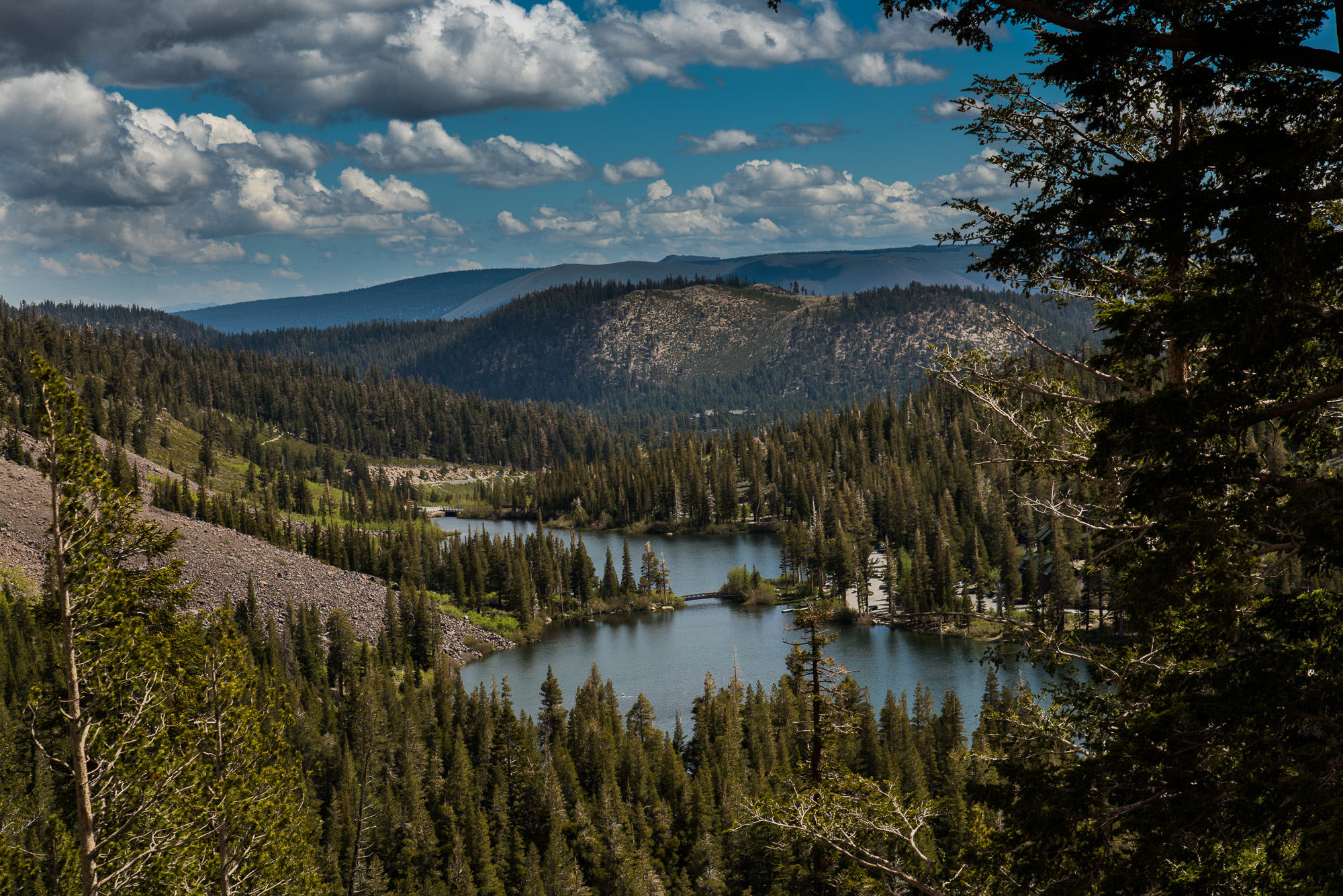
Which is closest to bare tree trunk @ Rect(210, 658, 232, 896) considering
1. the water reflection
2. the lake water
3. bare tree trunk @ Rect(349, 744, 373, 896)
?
bare tree trunk @ Rect(349, 744, 373, 896)

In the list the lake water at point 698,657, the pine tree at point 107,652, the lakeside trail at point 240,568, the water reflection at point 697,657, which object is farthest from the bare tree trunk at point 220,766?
the lakeside trail at point 240,568

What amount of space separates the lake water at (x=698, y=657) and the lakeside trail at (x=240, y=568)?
10009 mm

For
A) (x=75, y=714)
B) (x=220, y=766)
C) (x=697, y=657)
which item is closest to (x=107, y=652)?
(x=75, y=714)

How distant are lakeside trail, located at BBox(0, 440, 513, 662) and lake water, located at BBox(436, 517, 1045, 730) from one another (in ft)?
32.8

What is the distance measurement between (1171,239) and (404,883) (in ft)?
167

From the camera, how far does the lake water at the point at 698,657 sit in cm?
8556

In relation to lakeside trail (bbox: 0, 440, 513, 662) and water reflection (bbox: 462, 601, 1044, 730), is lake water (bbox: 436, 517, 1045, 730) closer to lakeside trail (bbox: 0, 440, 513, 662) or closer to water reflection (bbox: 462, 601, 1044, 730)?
water reflection (bbox: 462, 601, 1044, 730)

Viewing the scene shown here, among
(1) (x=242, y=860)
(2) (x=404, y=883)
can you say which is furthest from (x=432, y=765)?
(1) (x=242, y=860)

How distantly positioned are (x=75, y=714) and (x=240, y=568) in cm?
11257

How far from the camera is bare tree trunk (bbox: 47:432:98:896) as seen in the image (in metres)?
14.0

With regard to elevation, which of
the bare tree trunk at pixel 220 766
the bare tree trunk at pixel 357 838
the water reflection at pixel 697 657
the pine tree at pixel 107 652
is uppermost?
the pine tree at pixel 107 652

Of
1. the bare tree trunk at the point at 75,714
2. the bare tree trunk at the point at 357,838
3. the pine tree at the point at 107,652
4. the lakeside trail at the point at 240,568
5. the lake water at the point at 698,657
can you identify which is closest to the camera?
the bare tree trunk at the point at 75,714

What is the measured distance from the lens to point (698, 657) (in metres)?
97.6

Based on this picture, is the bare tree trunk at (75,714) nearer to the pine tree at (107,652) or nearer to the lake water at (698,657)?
the pine tree at (107,652)
